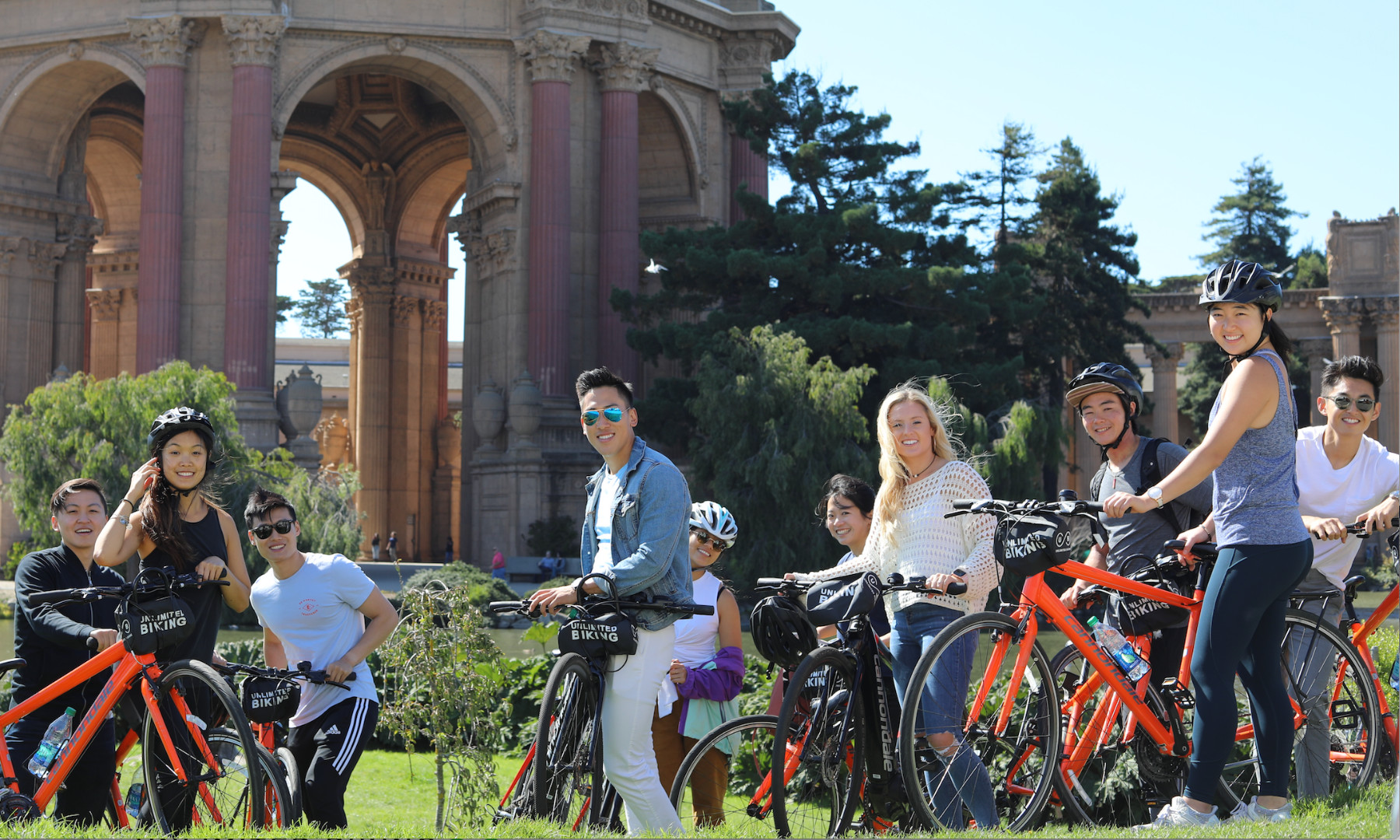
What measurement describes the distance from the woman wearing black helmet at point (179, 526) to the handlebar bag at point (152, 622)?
0.34 metres

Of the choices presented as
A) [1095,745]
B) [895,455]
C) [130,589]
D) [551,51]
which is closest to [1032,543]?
[895,455]

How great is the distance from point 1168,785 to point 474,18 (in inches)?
1347

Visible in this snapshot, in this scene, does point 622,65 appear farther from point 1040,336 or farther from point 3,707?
point 3,707

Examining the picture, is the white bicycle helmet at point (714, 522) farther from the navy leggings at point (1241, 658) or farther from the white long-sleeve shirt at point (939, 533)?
the navy leggings at point (1241, 658)

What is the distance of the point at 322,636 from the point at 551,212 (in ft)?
99.6

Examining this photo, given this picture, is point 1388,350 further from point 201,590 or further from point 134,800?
point 134,800

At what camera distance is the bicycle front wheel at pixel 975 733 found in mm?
Result: 5320

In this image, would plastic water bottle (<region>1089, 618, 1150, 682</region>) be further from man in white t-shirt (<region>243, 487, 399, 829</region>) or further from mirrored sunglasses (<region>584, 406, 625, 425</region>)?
man in white t-shirt (<region>243, 487, 399, 829</region>)

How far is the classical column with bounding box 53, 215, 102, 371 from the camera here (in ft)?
128

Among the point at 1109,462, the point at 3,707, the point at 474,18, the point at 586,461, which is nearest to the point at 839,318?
the point at 586,461

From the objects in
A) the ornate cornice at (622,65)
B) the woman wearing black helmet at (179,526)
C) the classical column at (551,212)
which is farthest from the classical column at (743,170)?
the woman wearing black helmet at (179,526)

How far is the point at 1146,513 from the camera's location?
652 centimetres

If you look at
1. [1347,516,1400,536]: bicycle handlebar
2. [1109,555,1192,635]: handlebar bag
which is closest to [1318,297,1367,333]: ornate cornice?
[1347,516,1400,536]: bicycle handlebar

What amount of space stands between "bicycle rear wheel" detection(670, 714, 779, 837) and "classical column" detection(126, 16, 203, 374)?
3024 cm
